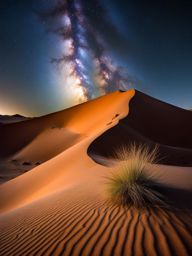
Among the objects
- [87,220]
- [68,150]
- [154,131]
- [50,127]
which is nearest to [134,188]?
[87,220]

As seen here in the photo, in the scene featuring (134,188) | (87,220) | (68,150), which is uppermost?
(68,150)

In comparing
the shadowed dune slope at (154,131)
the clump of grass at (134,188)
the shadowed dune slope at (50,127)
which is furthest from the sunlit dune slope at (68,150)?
the clump of grass at (134,188)

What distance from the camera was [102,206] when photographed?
4.06 meters

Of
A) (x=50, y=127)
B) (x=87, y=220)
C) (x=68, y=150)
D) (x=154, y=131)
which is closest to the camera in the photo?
(x=87, y=220)

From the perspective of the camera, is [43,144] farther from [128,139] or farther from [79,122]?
[128,139]

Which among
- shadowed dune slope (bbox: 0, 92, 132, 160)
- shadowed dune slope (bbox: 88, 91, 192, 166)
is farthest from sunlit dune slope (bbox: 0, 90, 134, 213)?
shadowed dune slope (bbox: 88, 91, 192, 166)

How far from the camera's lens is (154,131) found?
2152 cm

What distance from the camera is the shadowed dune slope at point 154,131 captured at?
1353cm

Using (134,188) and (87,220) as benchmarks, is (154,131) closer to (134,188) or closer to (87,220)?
(134,188)

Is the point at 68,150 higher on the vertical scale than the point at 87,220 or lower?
higher

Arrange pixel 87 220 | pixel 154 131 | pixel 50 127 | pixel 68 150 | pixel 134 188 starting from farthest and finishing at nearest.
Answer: pixel 50 127
pixel 154 131
pixel 68 150
pixel 134 188
pixel 87 220

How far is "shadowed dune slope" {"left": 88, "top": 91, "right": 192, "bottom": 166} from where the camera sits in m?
13.5


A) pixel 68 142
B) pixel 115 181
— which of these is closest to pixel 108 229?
pixel 115 181

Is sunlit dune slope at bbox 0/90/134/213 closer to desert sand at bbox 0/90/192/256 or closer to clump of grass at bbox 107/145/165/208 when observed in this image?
desert sand at bbox 0/90/192/256
